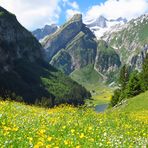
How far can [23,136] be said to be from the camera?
1073cm

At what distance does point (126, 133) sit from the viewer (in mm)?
14484

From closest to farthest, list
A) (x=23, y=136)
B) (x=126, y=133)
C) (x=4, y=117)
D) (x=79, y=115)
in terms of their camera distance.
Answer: (x=23, y=136) → (x=4, y=117) → (x=126, y=133) → (x=79, y=115)

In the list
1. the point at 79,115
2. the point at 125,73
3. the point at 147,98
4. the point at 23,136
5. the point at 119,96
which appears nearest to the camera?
the point at 23,136

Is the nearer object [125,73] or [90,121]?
[90,121]

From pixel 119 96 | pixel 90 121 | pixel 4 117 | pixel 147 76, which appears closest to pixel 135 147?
pixel 4 117

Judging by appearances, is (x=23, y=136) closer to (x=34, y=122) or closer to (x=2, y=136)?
(x=2, y=136)

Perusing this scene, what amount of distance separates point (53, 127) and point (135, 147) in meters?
3.59

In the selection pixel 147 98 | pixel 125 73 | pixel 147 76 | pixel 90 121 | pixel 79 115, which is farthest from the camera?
pixel 125 73

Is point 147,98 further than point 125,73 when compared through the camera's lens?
No

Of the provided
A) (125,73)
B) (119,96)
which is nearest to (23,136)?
(119,96)

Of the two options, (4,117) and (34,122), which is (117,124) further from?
(4,117)

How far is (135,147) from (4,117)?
15.3 ft

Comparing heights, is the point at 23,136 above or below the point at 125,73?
below

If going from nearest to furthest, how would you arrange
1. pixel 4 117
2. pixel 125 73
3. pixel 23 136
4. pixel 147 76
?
1. pixel 23 136
2. pixel 4 117
3. pixel 147 76
4. pixel 125 73
